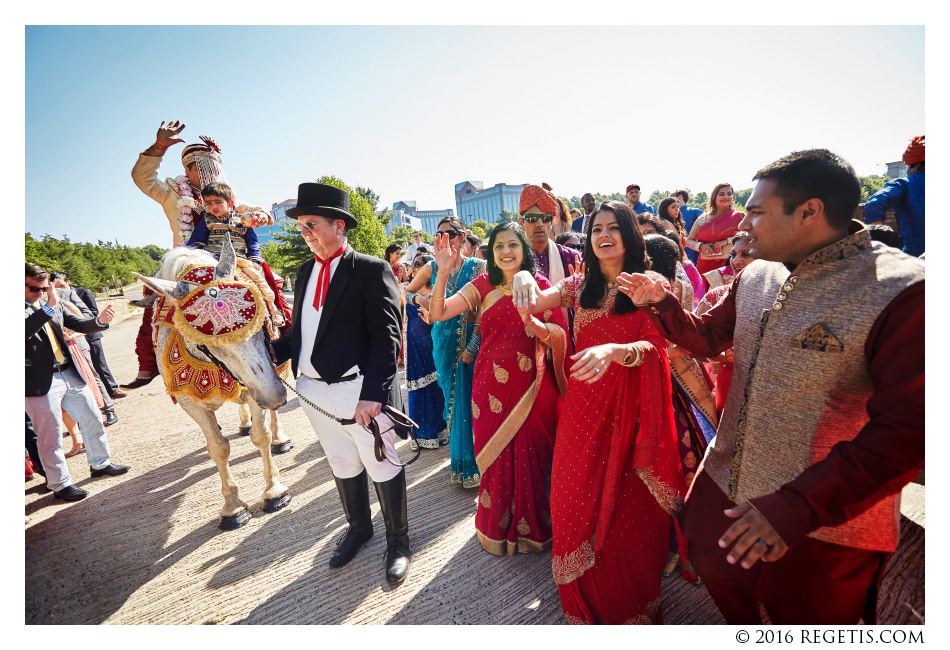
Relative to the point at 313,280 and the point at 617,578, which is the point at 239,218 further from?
the point at 617,578

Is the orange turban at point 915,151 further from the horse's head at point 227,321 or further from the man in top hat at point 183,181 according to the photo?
the man in top hat at point 183,181

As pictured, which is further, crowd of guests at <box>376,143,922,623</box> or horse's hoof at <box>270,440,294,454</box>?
horse's hoof at <box>270,440,294,454</box>

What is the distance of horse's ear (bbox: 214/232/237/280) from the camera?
2.64 metres

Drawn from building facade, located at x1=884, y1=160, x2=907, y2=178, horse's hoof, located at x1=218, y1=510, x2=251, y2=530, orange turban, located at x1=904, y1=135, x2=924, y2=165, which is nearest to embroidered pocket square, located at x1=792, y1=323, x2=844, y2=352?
orange turban, located at x1=904, y1=135, x2=924, y2=165

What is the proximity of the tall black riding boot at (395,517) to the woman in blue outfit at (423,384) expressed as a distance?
55.7 inches

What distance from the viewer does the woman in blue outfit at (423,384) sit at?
13.4 ft

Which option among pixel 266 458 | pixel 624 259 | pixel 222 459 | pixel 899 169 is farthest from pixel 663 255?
pixel 899 169

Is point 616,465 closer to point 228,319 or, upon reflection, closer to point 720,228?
point 228,319

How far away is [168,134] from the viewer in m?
3.48

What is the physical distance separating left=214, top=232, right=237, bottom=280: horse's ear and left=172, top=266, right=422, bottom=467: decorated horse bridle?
0.34 ft

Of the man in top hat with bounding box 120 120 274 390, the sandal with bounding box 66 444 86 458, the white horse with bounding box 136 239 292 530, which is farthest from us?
the sandal with bounding box 66 444 86 458

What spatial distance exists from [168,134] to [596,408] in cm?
409

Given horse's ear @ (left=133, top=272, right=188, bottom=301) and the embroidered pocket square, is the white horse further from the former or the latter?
the embroidered pocket square

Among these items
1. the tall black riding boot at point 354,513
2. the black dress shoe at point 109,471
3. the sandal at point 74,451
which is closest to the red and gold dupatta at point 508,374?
the tall black riding boot at point 354,513
